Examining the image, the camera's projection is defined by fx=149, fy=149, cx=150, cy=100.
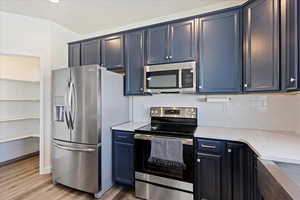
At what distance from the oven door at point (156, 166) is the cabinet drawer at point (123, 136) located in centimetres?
13

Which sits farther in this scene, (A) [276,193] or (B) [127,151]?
(B) [127,151]

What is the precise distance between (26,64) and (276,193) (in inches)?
177

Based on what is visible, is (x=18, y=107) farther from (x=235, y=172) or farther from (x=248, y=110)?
(x=248, y=110)

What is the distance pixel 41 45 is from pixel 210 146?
3250 millimetres

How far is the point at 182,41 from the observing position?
2.13 meters

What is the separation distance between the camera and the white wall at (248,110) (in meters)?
1.85

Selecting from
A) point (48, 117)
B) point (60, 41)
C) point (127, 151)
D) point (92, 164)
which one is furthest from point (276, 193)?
point (60, 41)

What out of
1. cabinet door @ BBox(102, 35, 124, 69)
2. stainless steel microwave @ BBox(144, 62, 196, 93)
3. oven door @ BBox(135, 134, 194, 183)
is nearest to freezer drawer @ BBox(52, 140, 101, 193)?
oven door @ BBox(135, 134, 194, 183)

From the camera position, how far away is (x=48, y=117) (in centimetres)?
274

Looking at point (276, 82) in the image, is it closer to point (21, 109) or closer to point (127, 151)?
point (127, 151)

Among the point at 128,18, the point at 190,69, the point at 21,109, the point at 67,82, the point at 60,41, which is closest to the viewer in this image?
the point at 190,69

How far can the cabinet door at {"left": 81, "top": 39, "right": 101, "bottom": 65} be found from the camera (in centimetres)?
273

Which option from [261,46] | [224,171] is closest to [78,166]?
[224,171]

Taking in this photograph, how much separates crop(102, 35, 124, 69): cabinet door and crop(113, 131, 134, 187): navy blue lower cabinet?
1.17 metres
